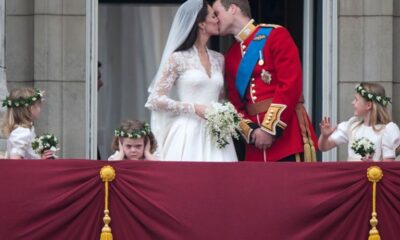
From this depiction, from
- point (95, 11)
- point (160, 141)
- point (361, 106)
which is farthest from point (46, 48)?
point (361, 106)

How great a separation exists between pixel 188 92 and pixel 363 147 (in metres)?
1.69

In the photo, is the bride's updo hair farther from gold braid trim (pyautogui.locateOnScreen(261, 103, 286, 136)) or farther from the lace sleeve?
gold braid trim (pyautogui.locateOnScreen(261, 103, 286, 136))

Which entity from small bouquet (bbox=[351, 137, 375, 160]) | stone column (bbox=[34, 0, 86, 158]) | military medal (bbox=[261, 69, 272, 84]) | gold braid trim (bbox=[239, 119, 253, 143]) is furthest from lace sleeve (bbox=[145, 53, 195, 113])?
stone column (bbox=[34, 0, 86, 158])

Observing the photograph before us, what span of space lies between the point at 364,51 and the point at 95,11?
2524 millimetres

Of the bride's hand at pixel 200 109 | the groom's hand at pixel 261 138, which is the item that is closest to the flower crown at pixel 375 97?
the groom's hand at pixel 261 138

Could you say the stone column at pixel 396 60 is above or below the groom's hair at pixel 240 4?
below

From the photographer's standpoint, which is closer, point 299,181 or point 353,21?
point 299,181

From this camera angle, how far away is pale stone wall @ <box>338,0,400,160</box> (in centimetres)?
1603

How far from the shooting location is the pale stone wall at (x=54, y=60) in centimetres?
1596

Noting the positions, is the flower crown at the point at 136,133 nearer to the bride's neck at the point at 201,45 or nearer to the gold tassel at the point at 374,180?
the bride's neck at the point at 201,45

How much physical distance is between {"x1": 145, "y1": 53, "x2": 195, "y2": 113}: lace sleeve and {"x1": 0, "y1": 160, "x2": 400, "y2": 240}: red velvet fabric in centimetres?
154

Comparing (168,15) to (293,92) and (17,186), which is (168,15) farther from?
(17,186)

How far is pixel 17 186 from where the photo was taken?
41.1ft

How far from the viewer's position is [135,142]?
1338cm
